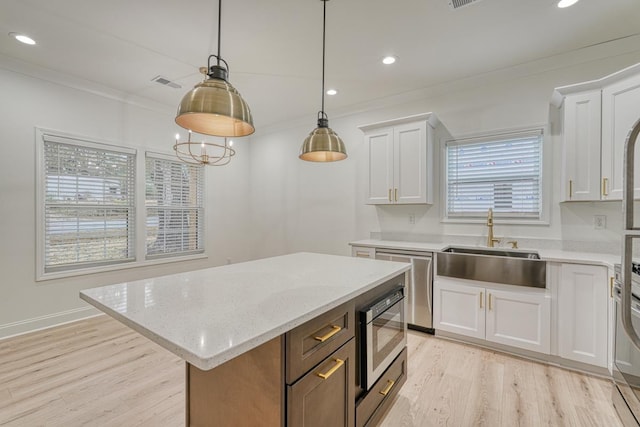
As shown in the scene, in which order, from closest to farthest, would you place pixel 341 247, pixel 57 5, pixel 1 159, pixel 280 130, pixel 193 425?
pixel 193 425 → pixel 57 5 → pixel 1 159 → pixel 341 247 → pixel 280 130

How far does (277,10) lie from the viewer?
2.31 meters

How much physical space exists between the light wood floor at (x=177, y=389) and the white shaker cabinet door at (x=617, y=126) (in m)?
1.60

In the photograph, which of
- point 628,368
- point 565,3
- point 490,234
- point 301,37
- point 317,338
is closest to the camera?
point 317,338

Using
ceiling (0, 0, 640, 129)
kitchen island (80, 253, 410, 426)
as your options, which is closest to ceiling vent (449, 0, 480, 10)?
ceiling (0, 0, 640, 129)

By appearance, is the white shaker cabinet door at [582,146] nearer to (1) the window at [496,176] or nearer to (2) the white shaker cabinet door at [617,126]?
(2) the white shaker cabinet door at [617,126]

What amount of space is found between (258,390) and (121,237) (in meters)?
3.74

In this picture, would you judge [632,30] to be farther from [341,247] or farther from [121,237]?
[121,237]

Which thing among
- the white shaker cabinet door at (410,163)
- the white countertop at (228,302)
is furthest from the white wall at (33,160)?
the white shaker cabinet door at (410,163)

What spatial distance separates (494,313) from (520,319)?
203mm

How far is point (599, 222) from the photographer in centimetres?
278

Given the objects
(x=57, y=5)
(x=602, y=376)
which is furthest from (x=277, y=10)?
(x=602, y=376)

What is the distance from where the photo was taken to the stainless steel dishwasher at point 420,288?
3105 millimetres

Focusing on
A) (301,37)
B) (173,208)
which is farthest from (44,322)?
(301,37)

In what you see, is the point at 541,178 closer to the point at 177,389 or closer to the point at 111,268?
the point at 177,389
